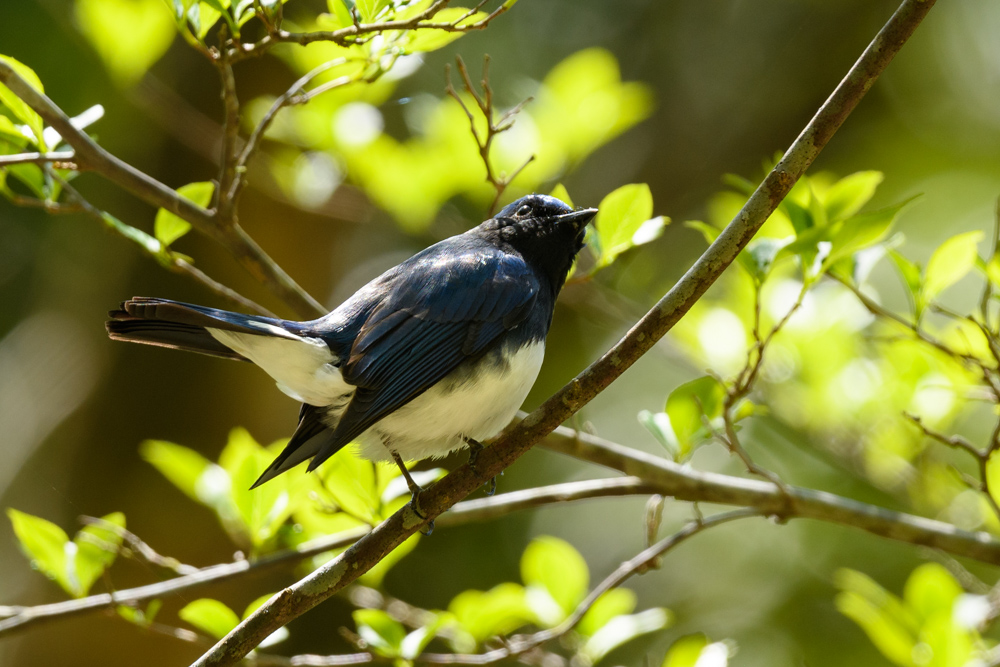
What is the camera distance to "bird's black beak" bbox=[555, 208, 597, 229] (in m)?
3.25

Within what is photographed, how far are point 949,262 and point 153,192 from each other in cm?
248

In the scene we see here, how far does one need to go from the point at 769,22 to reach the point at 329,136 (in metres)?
4.19

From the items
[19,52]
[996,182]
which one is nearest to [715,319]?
[996,182]

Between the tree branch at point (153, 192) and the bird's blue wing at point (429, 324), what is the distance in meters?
0.28

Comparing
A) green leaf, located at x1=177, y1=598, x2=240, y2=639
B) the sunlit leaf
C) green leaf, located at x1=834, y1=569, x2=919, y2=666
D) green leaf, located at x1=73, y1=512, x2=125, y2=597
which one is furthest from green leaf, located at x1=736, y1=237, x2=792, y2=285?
green leaf, located at x1=73, y1=512, x2=125, y2=597

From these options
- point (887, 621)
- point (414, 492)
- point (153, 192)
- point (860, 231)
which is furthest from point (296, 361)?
point (887, 621)

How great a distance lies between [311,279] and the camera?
16.6 feet

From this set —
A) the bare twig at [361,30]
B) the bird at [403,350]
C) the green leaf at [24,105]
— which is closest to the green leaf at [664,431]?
the bird at [403,350]

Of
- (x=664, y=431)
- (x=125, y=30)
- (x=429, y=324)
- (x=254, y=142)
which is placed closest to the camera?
(x=254, y=142)

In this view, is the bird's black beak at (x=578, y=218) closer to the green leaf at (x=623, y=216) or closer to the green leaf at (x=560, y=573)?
the green leaf at (x=623, y=216)

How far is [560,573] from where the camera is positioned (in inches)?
117

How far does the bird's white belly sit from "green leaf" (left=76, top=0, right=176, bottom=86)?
67.1 inches

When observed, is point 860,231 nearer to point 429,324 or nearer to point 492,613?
point 429,324

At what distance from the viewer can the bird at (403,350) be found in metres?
2.61
